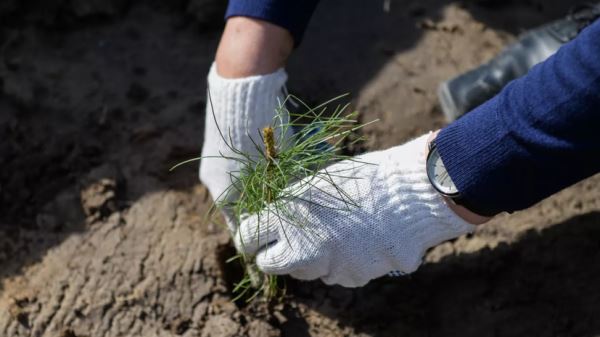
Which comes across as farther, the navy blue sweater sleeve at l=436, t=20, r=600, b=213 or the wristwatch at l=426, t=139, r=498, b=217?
the wristwatch at l=426, t=139, r=498, b=217

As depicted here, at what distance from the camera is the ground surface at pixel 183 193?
1632mm

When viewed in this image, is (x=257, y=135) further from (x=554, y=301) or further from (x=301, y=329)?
(x=554, y=301)

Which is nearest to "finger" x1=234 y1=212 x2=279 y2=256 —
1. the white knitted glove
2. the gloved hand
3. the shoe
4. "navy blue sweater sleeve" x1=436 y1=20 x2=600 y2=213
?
the white knitted glove

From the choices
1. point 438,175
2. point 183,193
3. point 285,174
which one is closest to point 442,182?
point 438,175

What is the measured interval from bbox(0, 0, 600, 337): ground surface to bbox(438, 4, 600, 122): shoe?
0.08 meters

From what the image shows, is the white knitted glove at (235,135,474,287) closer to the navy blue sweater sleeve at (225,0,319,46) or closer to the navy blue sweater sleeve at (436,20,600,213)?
the navy blue sweater sleeve at (436,20,600,213)

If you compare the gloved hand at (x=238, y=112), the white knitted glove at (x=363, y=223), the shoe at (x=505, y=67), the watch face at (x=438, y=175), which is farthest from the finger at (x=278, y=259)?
the shoe at (x=505, y=67)

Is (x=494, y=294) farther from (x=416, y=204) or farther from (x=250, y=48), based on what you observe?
(x=250, y=48)

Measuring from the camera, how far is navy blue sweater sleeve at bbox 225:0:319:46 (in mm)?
1613

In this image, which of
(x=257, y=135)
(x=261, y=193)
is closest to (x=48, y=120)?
(x=257, y=135)

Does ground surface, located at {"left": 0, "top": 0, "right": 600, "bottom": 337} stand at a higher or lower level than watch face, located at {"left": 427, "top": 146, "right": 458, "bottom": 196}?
lower

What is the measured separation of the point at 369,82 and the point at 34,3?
1.09 m

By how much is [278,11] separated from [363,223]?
0.54 meters

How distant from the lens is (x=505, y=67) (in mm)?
2092
